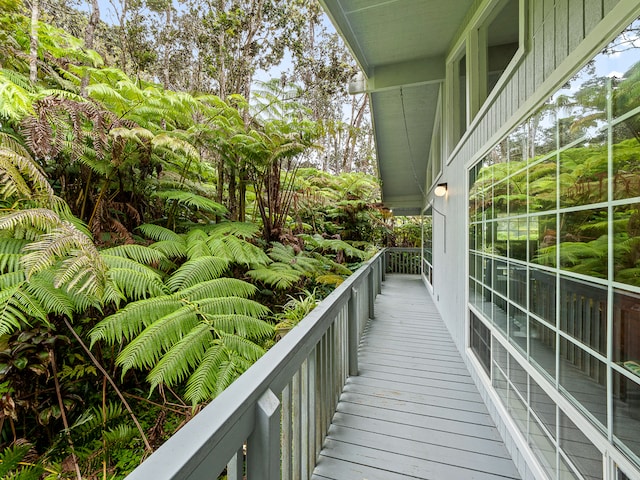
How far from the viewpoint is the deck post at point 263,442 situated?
38.1 inches

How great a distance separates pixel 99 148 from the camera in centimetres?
221

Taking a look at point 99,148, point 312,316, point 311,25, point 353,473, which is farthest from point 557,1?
point 311,25

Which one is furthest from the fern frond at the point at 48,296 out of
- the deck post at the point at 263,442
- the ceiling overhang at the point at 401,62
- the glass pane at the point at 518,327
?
the ceiling overhang at the point at 401,62

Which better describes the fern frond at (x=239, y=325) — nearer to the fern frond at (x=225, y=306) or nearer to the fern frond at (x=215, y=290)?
the fern frond at (x=225, y=306)

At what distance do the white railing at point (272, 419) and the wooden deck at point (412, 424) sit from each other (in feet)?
0.61

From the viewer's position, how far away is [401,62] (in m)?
4.76

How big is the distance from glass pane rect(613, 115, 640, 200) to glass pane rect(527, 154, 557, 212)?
39cm

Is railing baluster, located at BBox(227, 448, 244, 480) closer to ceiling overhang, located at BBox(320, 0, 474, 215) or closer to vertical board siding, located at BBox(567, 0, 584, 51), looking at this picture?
vertical board siding, located at BBox(567, 0, 584, 51)

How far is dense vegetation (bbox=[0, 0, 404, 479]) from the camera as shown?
5.37 feet

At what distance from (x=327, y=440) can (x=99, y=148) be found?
2.68m

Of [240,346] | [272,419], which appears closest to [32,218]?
[240,346]

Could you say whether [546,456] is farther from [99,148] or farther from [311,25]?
[311,25]

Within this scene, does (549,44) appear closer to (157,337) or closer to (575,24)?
(575,24)

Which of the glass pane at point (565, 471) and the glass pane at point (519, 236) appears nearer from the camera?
the glass pane at point (565, 471)
